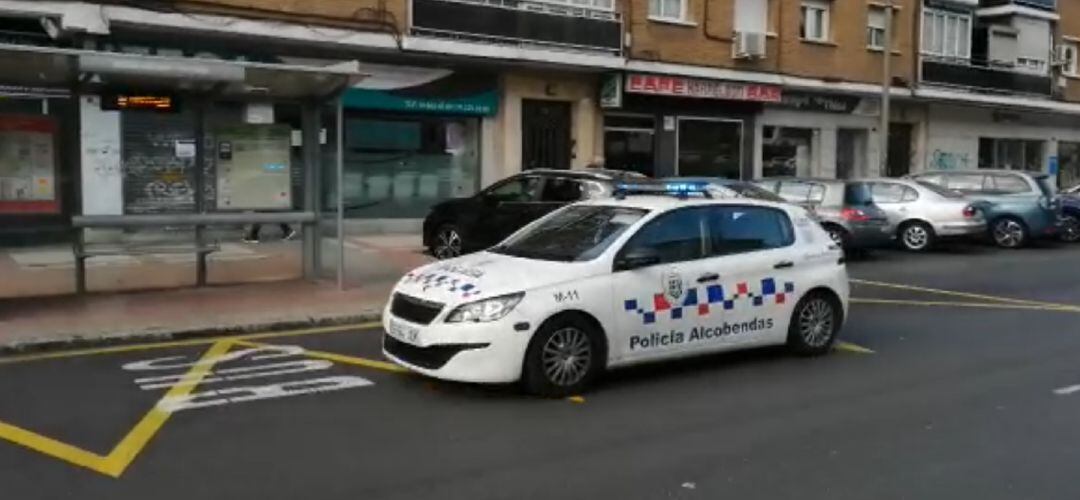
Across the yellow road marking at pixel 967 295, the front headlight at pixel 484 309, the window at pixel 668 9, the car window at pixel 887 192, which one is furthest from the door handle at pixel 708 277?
the window at pixel 668 9

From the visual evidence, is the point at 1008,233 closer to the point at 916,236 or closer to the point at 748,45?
the point at 916,236

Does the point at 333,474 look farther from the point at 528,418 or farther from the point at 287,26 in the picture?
the point at 287,26

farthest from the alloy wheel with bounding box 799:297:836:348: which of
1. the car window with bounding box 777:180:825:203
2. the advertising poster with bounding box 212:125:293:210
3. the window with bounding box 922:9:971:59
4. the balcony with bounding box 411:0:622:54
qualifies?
the window with bounding box 922:9:971:59

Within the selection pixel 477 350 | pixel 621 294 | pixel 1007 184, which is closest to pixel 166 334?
pixel 477 350

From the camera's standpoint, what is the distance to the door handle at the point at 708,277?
8.00 metres

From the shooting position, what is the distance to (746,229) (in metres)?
8.56

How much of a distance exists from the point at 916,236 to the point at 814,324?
1225cm

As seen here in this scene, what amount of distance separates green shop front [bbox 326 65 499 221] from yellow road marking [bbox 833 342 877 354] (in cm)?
1237

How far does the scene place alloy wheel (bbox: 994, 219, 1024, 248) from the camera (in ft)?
69.7

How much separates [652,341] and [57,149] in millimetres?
7955

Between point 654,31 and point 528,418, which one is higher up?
point 654,31

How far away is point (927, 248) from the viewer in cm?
2048

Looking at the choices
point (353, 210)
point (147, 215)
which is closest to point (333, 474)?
point (147, 215)

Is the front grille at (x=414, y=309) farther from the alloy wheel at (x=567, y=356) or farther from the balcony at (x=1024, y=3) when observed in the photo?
the balcony at (x=1024, y=3)
